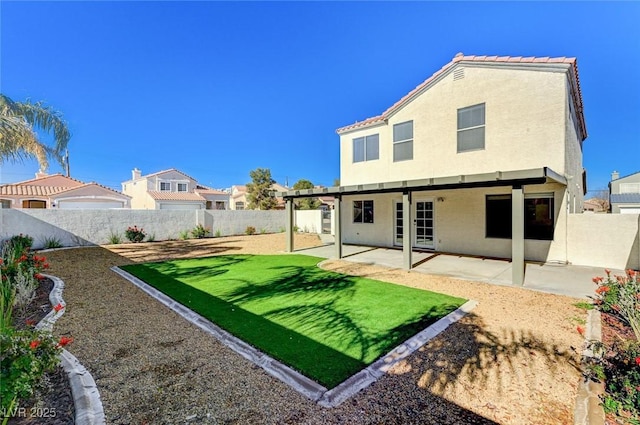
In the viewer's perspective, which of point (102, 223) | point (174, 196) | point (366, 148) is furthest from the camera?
point (174, 196)

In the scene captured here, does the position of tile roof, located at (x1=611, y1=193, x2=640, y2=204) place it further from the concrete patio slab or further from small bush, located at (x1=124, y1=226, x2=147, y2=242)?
small bush, located at (x1=124, y1=226, x2=147, y2=242)

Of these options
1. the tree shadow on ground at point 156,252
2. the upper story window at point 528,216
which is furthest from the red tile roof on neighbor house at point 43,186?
the upper story window at point 528,216

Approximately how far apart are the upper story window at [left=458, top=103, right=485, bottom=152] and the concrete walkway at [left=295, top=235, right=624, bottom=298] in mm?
4525

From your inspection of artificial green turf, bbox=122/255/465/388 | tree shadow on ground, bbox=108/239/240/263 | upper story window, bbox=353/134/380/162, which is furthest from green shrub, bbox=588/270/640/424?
tree shadow on ground, bbox=108/239/240/263

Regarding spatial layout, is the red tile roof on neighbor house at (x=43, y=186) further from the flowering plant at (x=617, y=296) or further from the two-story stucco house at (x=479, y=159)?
the flowering plant at (x=617, y=296)

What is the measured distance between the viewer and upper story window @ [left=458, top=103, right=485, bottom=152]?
1112cm

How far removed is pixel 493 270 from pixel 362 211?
7480mm

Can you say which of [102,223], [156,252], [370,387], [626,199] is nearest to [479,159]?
[370,387]

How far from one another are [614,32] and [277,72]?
1758cm

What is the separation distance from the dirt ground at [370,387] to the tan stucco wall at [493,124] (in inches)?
235

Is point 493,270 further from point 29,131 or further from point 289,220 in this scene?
point 29,131

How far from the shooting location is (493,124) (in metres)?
10.8

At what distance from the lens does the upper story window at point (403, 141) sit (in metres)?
13.1

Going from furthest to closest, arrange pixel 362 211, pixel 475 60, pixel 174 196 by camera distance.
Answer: pixel 174 196, pixel 362 211, pixel 475 60
